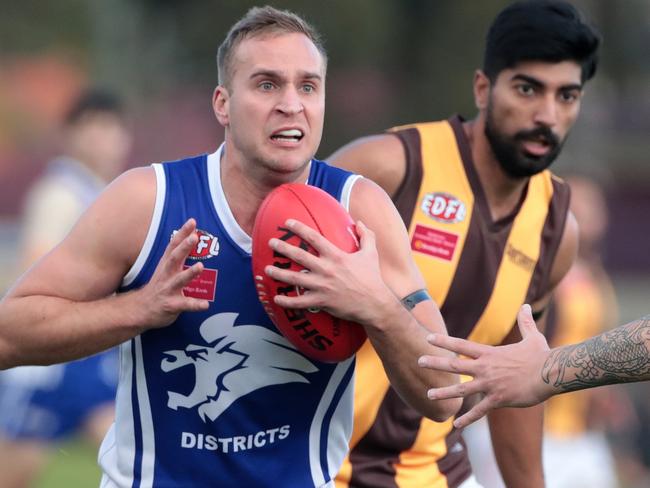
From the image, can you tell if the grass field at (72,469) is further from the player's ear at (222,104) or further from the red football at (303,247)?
the red football at (303,247)

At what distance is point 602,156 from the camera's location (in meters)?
30.4

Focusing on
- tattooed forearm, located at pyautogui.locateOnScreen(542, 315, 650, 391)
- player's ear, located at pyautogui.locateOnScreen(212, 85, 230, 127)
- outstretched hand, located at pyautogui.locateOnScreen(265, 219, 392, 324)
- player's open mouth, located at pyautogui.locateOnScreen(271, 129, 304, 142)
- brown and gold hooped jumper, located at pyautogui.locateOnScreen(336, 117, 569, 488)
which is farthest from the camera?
brown and gold hooped jumper, located at pyautogui.locateOnScreen(336, 117, 569, 488)

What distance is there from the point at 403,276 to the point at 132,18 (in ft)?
95.8

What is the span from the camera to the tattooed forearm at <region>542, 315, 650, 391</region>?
13.7 ft

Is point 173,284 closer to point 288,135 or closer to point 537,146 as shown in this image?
point 288,135

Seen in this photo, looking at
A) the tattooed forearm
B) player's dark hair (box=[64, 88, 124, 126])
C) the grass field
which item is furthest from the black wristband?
the grass field

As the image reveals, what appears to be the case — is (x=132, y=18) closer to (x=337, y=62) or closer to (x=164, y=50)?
(x=164, y=50)

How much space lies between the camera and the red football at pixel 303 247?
4137 mm

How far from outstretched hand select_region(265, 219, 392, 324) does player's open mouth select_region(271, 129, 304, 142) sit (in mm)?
353

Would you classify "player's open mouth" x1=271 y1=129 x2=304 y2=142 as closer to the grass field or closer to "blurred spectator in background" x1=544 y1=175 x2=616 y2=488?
"blurred spectator in background" x1=544 y1=175 x2=616 y2=488

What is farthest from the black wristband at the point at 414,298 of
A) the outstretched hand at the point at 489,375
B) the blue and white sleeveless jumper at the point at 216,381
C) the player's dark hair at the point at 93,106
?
the player's dark hair at the point at 93,106

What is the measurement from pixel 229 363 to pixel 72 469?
908cm

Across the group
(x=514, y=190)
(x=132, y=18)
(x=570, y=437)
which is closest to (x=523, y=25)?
(x=514, y=190)

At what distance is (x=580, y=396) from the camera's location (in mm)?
10484
